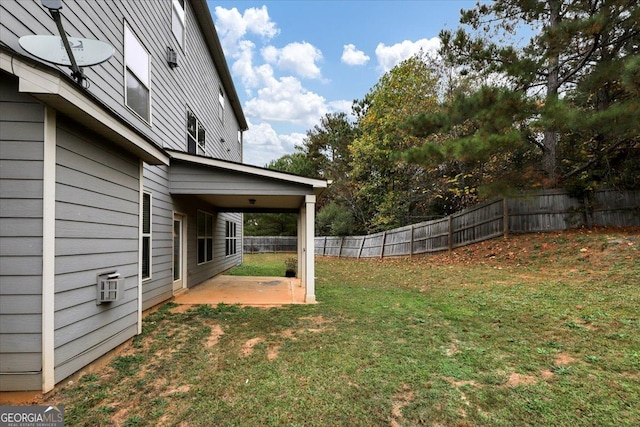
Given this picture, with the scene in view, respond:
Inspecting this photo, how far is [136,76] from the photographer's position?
16.8ft

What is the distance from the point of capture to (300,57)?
18.4 meters

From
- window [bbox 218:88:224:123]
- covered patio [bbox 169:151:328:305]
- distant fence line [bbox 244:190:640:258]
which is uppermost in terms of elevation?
window [bbox 218:88:224:123]

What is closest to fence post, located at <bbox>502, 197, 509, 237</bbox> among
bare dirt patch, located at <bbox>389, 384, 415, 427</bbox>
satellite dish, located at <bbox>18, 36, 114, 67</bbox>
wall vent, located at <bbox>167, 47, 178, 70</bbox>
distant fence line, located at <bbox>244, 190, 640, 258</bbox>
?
distant fence line, located at <bbox>244, 190, 640, 258</bbox>

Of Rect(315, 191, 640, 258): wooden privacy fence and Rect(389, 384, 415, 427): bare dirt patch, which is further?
Rect(315, 191, 640, 258): wooden privacy fence

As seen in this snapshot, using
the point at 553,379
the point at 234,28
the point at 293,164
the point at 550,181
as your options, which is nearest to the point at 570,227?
the point at 550,181

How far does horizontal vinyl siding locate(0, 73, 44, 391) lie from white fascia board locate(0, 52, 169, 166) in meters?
0.29

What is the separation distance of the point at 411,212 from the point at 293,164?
40.1 ft

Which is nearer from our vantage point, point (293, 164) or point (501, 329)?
point (501, 329)

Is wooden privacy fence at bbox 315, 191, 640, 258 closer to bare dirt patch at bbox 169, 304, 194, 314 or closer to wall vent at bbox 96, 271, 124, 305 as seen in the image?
bare dirt patch at bbox 169, 304, 194, 314

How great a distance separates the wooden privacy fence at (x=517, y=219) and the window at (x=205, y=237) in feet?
26.3

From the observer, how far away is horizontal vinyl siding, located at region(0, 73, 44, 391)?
2.50 metres

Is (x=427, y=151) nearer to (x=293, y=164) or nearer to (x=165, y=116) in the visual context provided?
(x=165, y=116)

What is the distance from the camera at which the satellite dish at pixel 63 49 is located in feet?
8.89

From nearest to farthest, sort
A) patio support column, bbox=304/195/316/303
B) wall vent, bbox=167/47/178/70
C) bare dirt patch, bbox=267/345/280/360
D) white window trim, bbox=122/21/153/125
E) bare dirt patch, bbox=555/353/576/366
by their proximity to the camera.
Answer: bare dirt patch, bbox=555/353/576/366, bare dirt patch, bbox=267/345/280/360, white window trim, bbox=122/21/153/125, patio support column, bbox=304/195/316/303, wall vent, bbox=167/47/178/70
